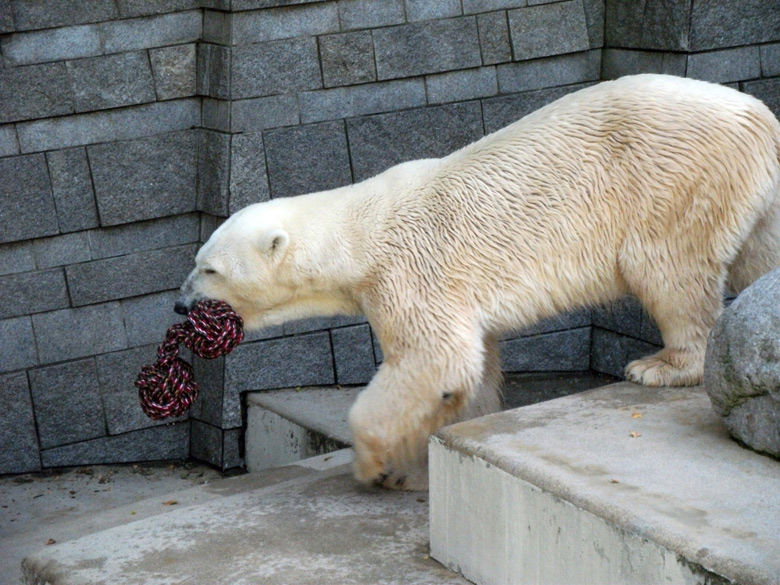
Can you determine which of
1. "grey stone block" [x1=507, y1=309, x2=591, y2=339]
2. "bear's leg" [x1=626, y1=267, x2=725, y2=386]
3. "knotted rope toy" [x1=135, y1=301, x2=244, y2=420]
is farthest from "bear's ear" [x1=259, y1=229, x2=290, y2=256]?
"grey stone block" [x1=507, y1=309, x2=591, y2=339]

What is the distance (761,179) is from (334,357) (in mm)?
2666

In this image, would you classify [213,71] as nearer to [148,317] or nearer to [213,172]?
[213,172]

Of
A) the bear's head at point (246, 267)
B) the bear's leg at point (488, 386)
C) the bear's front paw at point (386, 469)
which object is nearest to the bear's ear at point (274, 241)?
the bear's head at point (246, 267)

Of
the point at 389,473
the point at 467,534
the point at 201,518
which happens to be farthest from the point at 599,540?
the point at 201,518

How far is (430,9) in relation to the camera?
5.73m

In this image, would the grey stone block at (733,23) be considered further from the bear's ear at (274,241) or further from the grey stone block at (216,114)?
the bear's ear at (274,241)

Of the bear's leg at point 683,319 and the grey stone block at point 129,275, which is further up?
the grey stone block at point 129,275

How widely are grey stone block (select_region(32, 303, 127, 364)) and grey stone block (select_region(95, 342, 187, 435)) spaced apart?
0.06m

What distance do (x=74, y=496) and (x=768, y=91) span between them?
4.05 metres

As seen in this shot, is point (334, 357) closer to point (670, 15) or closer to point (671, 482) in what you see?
point (670, 15)

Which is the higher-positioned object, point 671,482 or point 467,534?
point 671,482

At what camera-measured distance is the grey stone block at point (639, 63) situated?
18.1 ft

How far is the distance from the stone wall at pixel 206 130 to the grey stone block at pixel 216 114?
0.01 metres

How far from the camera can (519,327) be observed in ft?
13.8
